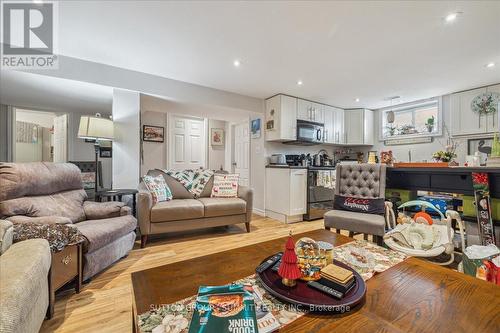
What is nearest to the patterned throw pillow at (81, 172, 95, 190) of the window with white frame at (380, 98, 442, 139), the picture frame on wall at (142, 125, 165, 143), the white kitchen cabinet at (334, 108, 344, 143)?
the picture frame on wall at (142, 125, 165, 143)

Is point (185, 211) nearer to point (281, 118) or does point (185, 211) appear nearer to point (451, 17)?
point (281, 118)

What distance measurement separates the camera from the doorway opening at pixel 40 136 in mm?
4074

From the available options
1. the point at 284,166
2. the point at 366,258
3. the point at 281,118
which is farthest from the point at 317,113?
the point at 366,258

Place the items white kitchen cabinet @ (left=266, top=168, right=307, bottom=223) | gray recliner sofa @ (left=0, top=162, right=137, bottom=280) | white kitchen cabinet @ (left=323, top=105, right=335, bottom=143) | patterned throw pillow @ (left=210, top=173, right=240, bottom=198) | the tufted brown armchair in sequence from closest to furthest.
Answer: gray recliner sofa @ (left=0, top=162, right=137, bottom=280) → the tufted brown armchair → patterned throw pillow @ (left=210, top=173, right=240, bottom=198) → white kitchen cabinet @ (left=266, top=168, right=307, bottom=223) → white kitchen cabinet @ (left=323, top=105, right=335, bottom=143)

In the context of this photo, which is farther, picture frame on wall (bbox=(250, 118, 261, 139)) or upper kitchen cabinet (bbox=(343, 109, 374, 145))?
upper kitchen cabinet (bbox=(343, 109, 374, 145))

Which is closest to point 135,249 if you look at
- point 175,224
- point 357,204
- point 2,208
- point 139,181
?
point 175,224

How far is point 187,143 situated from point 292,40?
3447 millimetres

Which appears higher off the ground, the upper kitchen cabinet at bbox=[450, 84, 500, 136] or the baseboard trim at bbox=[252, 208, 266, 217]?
the upper kitchen cabinet at bbox=[450, 84, 500, 136]

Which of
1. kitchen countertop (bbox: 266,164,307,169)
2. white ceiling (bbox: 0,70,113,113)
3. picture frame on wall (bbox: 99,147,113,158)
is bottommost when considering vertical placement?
kitchen countertop (bbox: 266,164,307,169)

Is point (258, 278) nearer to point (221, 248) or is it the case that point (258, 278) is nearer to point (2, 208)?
point (221, 248)

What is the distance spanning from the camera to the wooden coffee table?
74 centimetres

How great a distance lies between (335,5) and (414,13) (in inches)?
28.4

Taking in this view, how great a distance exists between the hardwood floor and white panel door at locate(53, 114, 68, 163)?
3.09m

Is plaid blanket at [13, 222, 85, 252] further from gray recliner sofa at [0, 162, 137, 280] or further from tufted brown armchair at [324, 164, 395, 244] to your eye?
tufted brown armchair at [324, 164, 395, 244]
